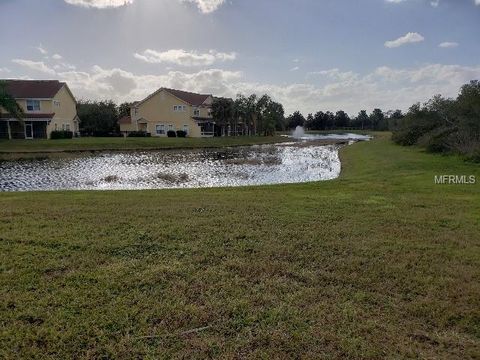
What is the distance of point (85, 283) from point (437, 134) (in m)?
30.1

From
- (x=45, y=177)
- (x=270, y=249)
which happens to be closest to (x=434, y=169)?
(x=270, y=249)

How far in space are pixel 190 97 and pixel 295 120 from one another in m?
73.4

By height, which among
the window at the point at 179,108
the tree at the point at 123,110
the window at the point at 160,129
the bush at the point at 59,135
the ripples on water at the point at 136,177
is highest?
the tree at the point at 123,110

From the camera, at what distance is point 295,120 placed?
431ft

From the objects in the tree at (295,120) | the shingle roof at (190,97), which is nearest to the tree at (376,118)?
the tree at (295,120)

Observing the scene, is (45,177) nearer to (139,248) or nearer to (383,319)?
(139,248)

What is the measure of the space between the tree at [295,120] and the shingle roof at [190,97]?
217 feet

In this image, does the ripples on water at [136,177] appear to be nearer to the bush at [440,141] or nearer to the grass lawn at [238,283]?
the grass lawn at [238,283]

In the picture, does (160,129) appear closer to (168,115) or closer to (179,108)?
(168,115)

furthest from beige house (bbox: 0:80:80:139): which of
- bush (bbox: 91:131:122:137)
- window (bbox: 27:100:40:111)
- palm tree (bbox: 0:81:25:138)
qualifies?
bush (bbox: 91:131:122:137)

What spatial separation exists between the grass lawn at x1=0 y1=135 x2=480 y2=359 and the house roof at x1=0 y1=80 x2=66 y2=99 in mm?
45857

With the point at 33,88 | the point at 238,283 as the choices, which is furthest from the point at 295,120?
the point at 238,283

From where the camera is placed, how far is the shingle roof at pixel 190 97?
199 feet

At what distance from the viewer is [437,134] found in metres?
29.1
